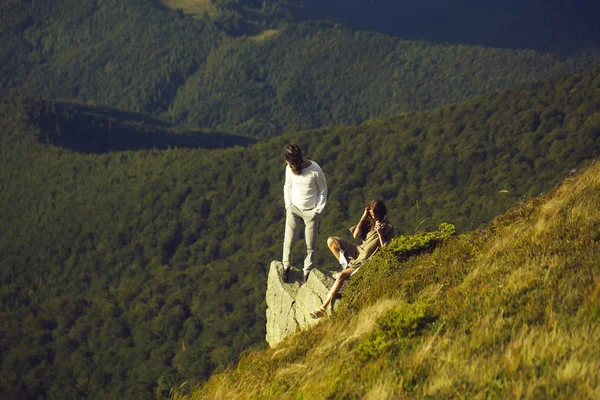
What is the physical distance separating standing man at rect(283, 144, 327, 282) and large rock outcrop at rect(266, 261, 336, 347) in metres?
0.48

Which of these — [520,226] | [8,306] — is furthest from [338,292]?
[8,306]

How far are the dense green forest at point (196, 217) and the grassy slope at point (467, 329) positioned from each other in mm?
62200

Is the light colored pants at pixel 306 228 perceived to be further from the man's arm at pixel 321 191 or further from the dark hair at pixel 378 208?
the dark hair at pixel 378 208

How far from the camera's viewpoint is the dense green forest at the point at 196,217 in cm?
8731

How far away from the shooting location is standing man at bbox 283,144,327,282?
12062 millimetres

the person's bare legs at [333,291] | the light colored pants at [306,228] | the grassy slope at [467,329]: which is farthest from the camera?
the light colored pants at [306,228]

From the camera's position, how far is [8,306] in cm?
11131

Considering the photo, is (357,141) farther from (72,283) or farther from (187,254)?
(72,283)

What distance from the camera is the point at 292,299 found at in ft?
42.0

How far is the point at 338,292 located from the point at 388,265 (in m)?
1.12

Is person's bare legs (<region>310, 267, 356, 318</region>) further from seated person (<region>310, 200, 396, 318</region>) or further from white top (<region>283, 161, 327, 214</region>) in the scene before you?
white top (<region>283, 161, 327, 214</region>)

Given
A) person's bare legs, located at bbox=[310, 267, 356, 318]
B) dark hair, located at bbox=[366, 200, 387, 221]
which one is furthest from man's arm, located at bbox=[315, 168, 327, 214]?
person's bare legs, located at bbox=[310, 267, 356, 318]

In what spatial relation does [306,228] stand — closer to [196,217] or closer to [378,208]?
[378,208]

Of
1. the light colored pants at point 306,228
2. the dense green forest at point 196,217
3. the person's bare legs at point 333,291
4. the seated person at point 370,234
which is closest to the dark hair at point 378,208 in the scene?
the seated person at point 370,234
